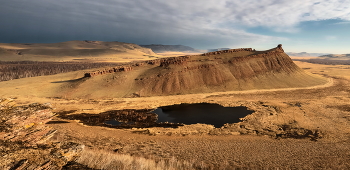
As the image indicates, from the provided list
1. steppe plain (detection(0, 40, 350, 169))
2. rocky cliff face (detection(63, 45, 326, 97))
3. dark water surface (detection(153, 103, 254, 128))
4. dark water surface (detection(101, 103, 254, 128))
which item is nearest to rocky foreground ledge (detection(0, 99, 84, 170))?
steppe plain (detection(0, 40, 350, 169))

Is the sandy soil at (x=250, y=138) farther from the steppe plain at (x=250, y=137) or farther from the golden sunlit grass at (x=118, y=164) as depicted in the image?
the golden sunlit grass at (x=118, y=164)

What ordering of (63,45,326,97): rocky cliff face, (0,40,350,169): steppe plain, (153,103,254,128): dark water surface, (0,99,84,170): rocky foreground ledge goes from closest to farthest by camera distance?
(0,99,84,170): rocky foreground ledge
(0,40,350,169): steppe plain
(153,103,254,128): dark water surface
(63,45,326,97): rocky cliff face

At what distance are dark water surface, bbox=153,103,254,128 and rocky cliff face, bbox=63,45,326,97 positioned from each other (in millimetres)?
11238

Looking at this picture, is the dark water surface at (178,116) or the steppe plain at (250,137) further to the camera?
the dark water surface at (178,116)

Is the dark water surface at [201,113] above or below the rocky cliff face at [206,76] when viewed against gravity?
below

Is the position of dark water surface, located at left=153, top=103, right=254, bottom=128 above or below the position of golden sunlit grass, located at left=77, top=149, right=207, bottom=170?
below

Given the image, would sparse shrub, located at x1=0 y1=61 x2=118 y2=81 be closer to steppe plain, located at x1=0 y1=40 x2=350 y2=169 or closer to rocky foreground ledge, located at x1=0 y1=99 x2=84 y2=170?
steppe plain, located at x1=0 y1=40 x2=350 y2=169

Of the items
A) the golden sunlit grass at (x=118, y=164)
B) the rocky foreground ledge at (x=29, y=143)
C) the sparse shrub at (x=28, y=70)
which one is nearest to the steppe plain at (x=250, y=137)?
the golden sunlit grass at (x=118, y=164)

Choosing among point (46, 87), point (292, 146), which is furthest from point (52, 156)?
point (46, 87)

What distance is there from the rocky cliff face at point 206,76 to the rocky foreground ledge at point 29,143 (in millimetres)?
29786

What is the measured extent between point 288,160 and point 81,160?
1639cm

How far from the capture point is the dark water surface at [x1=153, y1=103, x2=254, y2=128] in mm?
26703

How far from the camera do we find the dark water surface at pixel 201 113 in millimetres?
26703

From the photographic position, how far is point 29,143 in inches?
434
